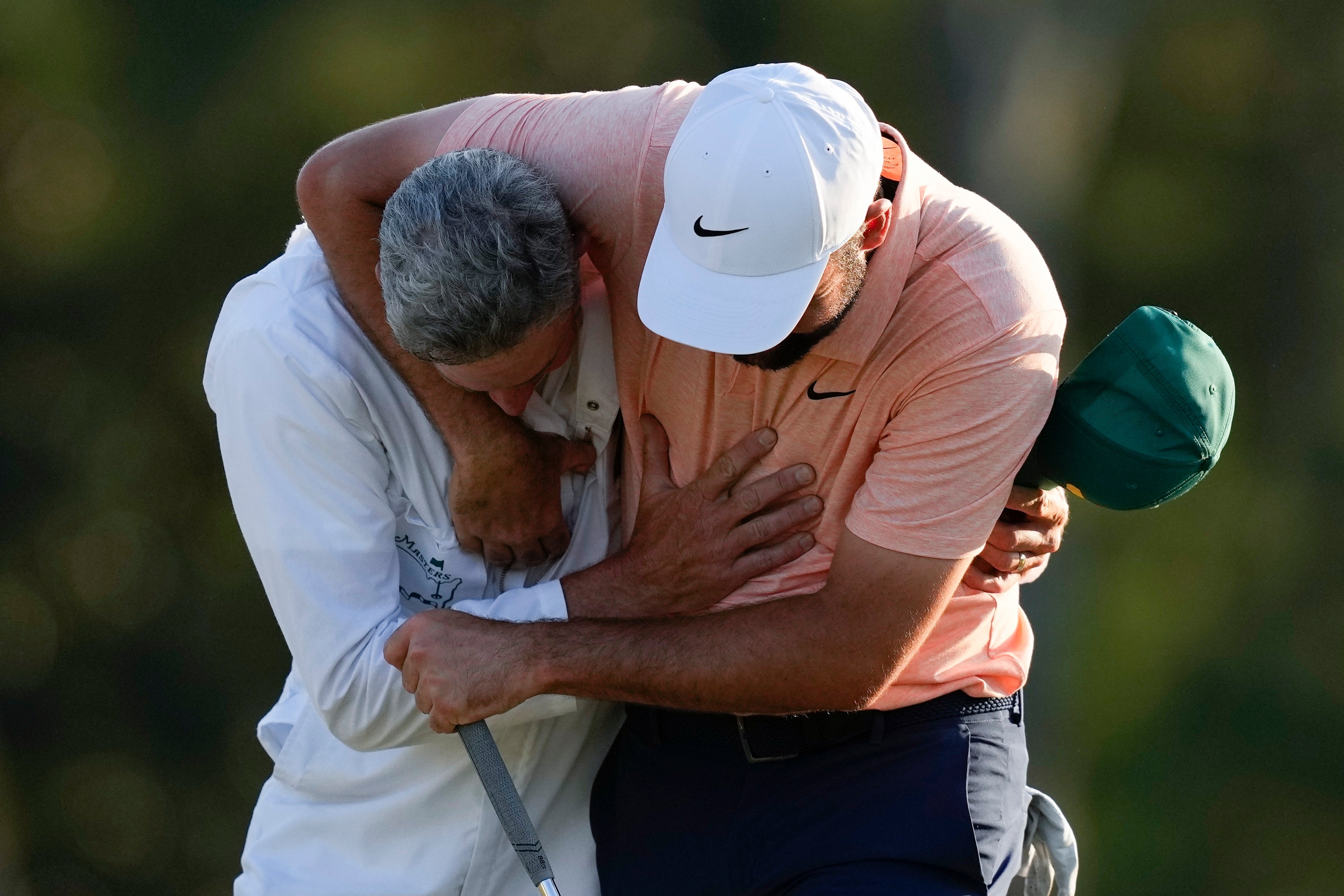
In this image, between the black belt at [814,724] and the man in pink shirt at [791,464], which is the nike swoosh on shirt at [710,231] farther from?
the black belt at [814,724]

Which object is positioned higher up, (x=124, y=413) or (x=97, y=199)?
(x=97, y=199)

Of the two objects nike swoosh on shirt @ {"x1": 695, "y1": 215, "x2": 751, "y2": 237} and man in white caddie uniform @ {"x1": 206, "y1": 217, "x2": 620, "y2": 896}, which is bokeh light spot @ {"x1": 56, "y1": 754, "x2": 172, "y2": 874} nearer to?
man in white caddie uniform @ {"x1": 206, "y1": 217, "x2": 620, "y2": 896}

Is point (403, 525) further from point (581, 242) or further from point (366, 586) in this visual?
point (581, 242)

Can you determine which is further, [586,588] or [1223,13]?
[1223,13]

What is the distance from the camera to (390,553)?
175 centimetres

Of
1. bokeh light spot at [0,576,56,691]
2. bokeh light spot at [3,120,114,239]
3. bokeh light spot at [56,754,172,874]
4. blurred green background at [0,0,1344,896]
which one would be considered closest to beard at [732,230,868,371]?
blurred green background at [0,0,1344,896]

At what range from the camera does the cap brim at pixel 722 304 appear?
4.73 ft

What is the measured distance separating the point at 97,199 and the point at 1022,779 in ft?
8.76

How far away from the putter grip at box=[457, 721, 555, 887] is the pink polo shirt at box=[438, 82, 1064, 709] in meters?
0.42

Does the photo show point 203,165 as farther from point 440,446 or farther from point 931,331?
point 931,331

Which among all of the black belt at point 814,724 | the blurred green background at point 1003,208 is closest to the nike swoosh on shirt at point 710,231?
the black belt at point 814,724

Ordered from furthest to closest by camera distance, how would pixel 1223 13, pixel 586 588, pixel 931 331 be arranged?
pixel 1223 13
pixel 586 588
pixel 931 331

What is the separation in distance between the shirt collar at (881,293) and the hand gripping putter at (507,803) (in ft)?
2.43

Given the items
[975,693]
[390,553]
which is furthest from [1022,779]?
[390,553]
